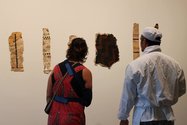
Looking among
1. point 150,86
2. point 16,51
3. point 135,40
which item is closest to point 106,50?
point 135,40

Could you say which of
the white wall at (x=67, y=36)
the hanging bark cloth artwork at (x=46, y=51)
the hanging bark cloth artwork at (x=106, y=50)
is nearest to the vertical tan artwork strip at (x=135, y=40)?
the white wall at (x=67, y=36)

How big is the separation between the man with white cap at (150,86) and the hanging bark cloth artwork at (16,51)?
1.03 metres

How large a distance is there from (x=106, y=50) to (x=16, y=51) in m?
0.90

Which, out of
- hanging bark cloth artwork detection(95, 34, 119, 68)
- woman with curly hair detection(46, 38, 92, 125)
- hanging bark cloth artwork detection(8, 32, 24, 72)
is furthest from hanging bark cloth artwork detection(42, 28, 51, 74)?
woman with curly hair detection(46, 38, 92, 125)

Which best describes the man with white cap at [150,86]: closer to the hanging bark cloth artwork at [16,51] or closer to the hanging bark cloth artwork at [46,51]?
the hanging bark cloth artwork at [46,51]

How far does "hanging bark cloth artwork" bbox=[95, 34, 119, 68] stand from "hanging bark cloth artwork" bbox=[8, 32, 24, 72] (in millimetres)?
755

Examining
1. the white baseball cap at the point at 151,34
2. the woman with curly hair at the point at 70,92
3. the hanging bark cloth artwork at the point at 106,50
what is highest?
the white baseball cap at the point at 151,34

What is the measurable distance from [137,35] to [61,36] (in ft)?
2.83

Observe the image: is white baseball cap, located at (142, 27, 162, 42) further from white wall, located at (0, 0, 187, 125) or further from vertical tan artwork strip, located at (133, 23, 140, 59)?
vertical tan artwork strip, located at (133, 23, 140, 59)

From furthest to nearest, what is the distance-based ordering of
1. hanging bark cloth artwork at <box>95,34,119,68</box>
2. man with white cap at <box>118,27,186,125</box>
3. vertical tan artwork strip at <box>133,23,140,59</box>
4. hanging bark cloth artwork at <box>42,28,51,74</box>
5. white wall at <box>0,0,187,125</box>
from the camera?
vertical tan artwork strip at <box>133,23,140,59</box> → hanging bark cloth artwork at <box>95,34,119,68</box> → hanging bark cloth artwork at <box>42,28,51,74</box> → white wall at <box>0,0,187,125</box> → man with white cap at <box>118,27,186,125</box>

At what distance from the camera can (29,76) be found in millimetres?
2875

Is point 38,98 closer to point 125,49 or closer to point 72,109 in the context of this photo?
point 72,109

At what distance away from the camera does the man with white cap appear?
2.27 m

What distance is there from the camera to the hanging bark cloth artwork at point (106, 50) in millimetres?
3189
